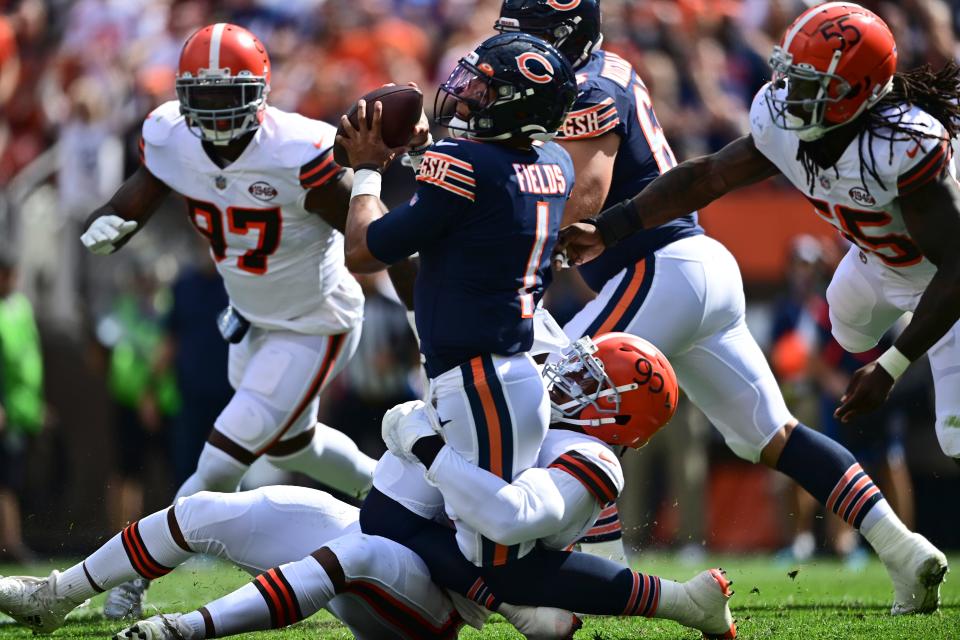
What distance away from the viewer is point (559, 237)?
182 inches

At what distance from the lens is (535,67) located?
4.04 m

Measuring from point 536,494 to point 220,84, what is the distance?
2.22m

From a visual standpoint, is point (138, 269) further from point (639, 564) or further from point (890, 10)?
point (890, 10)

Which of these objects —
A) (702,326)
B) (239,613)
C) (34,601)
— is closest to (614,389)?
(702,326)

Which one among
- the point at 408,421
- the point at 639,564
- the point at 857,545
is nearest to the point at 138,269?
the point at 639,564

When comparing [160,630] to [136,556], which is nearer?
[160,630]

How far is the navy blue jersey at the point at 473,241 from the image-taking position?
386 cm

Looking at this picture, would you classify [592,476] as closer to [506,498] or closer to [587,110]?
[506,498]

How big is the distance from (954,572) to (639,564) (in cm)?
145

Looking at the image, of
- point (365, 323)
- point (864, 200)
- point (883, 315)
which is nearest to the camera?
point (864, 200)

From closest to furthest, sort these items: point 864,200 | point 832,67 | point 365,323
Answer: point 832,67, point 864,200, point 365,323

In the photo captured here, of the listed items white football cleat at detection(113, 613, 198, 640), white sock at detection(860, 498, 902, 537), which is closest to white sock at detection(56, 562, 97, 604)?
white football cleat at detection(113, 613, 198, 640)

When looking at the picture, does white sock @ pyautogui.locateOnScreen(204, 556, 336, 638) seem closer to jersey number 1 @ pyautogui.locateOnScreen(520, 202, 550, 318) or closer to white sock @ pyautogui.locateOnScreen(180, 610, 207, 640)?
white sock @ pyautogui.locateOnScreen(180, 610, 207, 640)

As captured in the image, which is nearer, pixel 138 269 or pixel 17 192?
pixel 138 269
